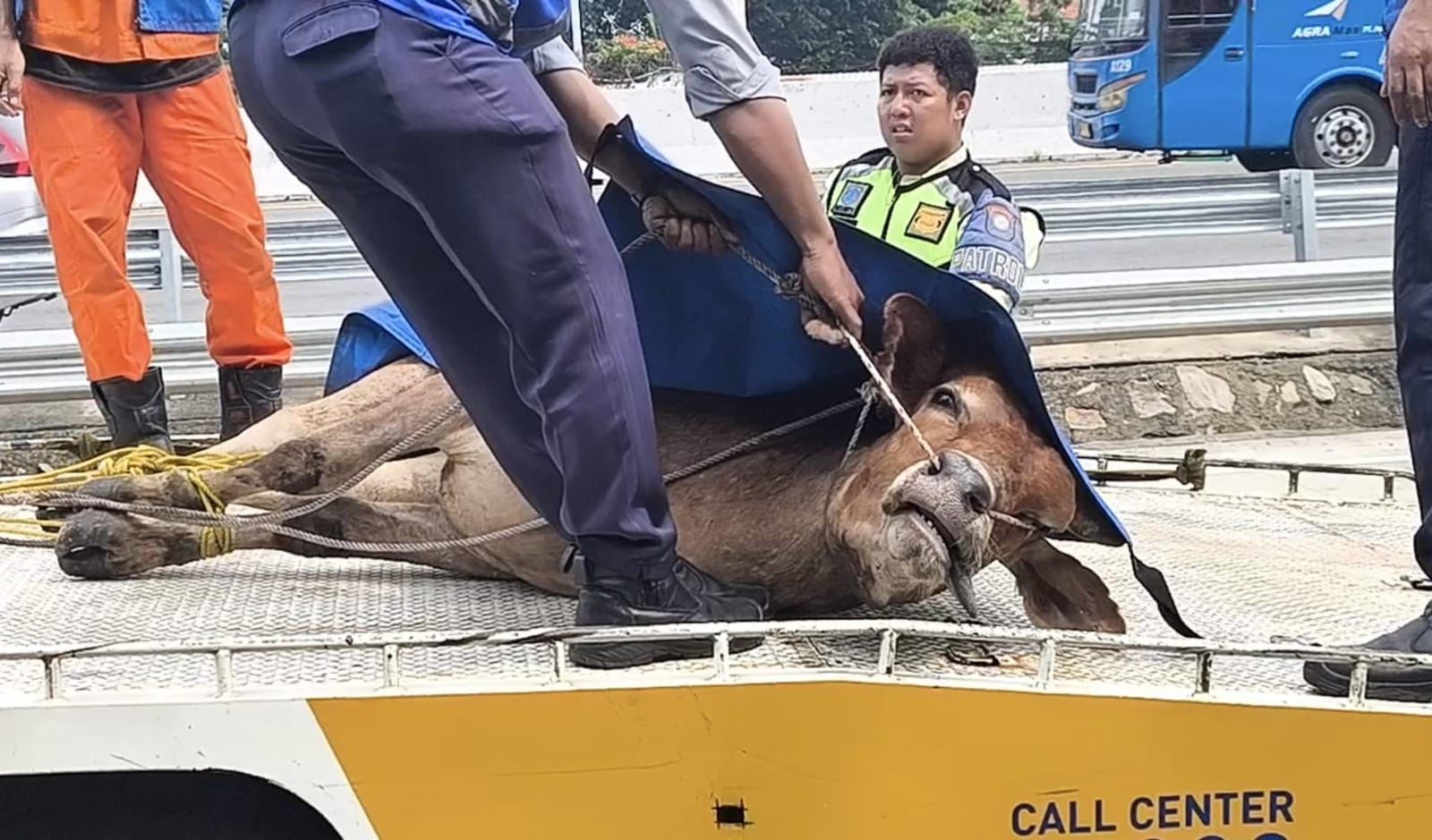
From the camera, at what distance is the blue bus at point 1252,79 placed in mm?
18000

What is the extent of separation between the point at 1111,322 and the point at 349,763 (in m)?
5.69

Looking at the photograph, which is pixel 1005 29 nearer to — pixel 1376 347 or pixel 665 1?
pixel 1376 347

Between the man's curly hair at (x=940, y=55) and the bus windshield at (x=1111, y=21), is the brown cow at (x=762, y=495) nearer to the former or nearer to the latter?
the man's curly hair at (x=940, y=55)

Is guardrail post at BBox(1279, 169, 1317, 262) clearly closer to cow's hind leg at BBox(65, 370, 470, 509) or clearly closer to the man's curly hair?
the man's curly hair

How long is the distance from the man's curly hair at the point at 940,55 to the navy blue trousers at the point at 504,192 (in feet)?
6.47

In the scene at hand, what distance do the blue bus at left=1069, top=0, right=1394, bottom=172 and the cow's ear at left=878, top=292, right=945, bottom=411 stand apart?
15905 mm

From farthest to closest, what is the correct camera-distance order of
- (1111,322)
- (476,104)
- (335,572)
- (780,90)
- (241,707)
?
1. (1111,322)
2. (335,572)
3. (780,90)
4. (476,104)
5. (241,707)

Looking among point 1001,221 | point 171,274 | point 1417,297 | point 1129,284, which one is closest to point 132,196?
point 1001,221

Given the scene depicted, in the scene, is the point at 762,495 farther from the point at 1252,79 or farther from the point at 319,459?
the point at 1252,79

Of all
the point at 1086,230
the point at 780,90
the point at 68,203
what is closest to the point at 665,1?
the point at 780,90

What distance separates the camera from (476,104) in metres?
2.74

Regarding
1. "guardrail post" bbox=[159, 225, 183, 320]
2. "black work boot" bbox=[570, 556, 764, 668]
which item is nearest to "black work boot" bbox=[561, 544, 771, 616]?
"black work boot" bbox=[570, 556, 764, 668]

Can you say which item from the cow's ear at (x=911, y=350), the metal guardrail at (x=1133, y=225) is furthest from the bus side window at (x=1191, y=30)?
the cow's ear at (x=911, y=350)

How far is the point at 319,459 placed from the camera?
3.81m
